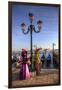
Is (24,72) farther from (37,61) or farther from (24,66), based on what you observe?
(37,61)

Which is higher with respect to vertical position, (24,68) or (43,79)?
(24,68)

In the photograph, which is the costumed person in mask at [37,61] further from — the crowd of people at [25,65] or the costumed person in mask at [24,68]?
the costumed person in mask at [24,68]

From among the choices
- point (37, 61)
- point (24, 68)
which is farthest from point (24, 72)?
point (37, 61)

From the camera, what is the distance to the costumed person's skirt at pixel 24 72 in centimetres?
218

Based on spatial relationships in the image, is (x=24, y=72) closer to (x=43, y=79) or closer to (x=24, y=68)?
(x=24, y=68)

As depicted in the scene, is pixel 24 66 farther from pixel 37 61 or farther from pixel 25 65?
pixel 37 61

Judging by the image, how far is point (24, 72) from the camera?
2.18m

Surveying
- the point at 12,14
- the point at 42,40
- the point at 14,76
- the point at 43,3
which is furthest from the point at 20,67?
the point at 43,3

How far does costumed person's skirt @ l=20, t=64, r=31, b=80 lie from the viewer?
218 centimetres

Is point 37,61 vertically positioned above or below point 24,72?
above

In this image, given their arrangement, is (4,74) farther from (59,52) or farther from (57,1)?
(57,1)

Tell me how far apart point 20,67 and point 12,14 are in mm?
556

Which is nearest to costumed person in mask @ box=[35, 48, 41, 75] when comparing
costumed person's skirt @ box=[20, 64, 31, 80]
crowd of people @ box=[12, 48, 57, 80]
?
crowd of people @ box=[12, 48, 57, 80]

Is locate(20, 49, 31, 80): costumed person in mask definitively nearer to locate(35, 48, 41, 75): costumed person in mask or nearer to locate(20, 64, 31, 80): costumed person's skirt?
locate(20, 64, 31, 80): costumed person's skirt
